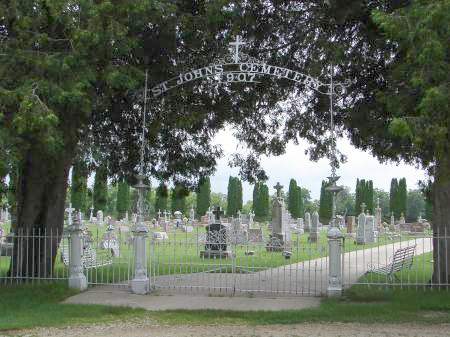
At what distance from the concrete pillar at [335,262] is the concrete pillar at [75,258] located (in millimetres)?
5187

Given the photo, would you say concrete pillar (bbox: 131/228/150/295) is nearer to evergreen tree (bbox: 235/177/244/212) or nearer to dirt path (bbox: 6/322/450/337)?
dirt path (bbox: 6/322/450/337)

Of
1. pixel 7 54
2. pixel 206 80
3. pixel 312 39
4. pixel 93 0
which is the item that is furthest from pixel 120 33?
pixel 312 39

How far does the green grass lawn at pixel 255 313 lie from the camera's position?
9.92 metres

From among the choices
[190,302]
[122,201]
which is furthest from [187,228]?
[190,302]

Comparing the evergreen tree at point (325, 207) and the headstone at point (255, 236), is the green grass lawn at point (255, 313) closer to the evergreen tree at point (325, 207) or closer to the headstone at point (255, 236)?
the headstone at point (255, 236)

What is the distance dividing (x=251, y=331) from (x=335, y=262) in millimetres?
3301

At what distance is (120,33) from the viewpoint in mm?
11406

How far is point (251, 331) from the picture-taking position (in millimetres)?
9133

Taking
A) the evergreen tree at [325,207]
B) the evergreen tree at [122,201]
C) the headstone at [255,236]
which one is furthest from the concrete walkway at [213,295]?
the evergreen tree at [122,201]

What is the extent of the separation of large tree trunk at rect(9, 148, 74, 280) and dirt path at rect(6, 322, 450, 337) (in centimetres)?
478

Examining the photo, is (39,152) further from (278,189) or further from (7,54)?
(278,189)

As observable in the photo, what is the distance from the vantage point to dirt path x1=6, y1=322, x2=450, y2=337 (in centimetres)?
890

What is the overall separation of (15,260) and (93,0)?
20.5ft

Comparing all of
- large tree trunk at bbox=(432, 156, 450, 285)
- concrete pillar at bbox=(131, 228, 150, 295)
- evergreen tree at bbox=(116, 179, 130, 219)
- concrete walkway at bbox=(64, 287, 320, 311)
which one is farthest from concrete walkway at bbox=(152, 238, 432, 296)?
evergreen tree at bbox=(116, 179, 130, 219)
